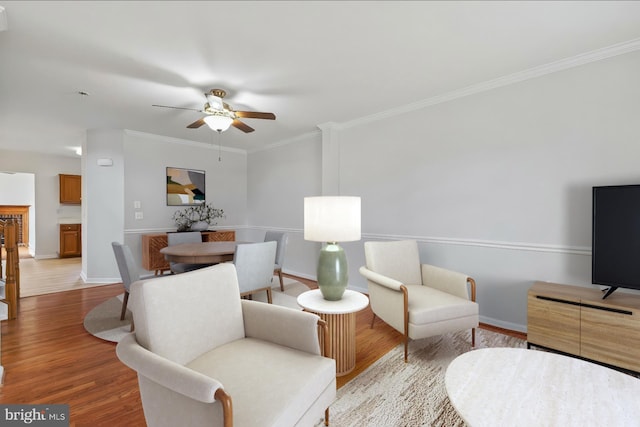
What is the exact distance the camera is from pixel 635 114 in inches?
88.7

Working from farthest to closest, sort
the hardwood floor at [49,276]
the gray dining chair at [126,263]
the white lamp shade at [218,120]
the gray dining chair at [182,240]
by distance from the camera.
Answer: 1. the hardwood floor at [49,276]
2. the gray dining chair at [182,240]
3. the white lamp shade at [218,120]
4. the gray dining chair at [126,263]

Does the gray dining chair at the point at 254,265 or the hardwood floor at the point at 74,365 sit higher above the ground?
the gray dining chair at the point at 254,265

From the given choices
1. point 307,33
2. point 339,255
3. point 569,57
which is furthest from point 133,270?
point 569,57

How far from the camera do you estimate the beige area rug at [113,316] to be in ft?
9.03

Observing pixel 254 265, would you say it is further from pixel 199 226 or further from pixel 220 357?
pixel 199 226

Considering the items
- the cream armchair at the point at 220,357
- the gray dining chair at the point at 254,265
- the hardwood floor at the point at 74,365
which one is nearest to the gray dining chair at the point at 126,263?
the hardwood floor at the point at 74,365

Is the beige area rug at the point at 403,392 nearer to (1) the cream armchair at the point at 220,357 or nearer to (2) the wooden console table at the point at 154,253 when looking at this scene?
(1) the cream armchair at the point at 220,357

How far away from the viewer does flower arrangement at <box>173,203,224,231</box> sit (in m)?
5.09

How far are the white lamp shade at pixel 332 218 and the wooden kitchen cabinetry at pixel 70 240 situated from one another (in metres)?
7.73

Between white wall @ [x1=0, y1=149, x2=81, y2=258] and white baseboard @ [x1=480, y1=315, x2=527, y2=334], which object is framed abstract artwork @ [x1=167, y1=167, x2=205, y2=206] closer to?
white wall @ [x1=0, y1=149, x2=81, y2=258]

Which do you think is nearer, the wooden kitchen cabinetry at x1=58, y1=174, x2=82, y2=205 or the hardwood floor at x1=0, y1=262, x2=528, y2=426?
the hardwood floor at x1=0, y1=262, x2=528, y2=426

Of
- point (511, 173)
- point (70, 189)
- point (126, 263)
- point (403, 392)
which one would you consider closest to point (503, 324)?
point (511, 173)

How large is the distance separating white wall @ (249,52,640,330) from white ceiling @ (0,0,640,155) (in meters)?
0.29

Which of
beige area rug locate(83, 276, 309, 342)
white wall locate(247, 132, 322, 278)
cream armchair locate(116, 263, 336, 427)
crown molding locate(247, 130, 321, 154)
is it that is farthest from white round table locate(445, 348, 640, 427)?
crown molding locate(247, 130, 321, 154)
